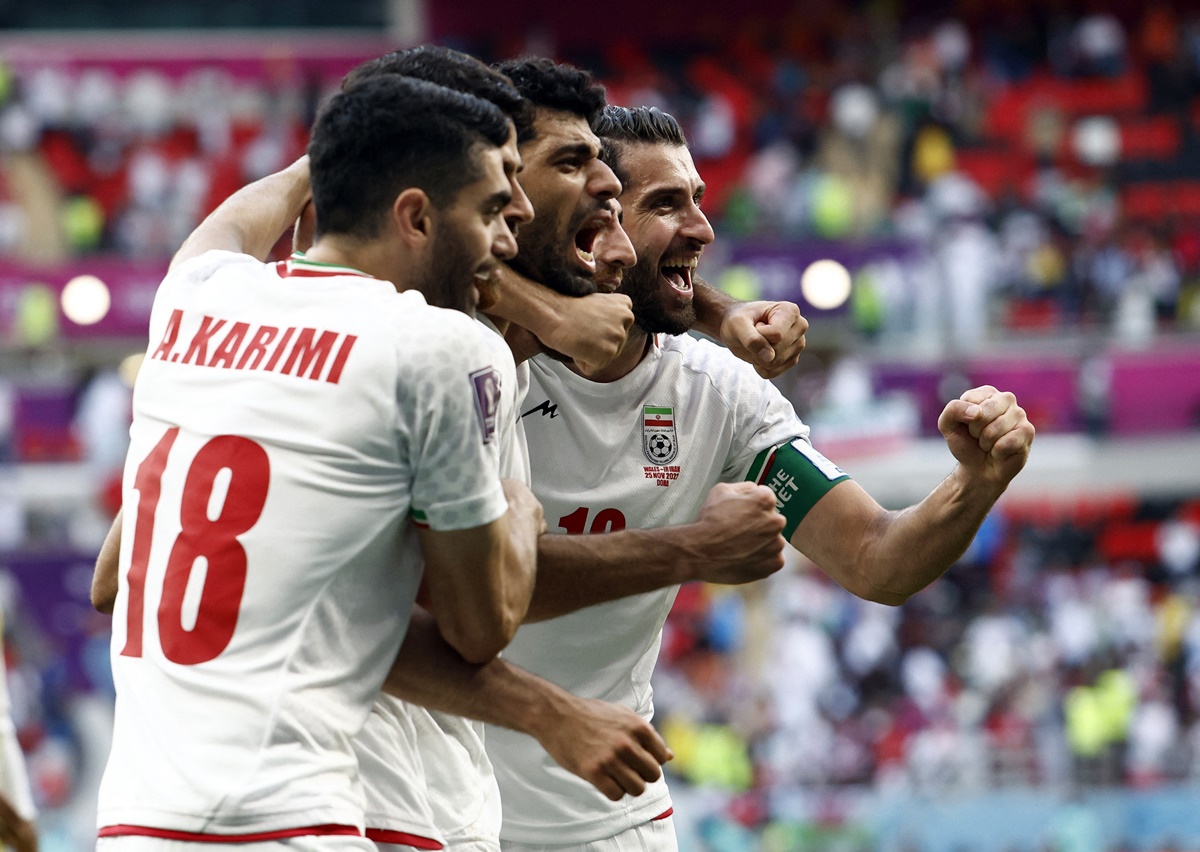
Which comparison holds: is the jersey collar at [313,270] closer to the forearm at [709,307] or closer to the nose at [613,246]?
the nose at [613,246]

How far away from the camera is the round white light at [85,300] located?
65.1ft

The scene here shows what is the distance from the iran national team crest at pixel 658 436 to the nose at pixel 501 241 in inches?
53.2

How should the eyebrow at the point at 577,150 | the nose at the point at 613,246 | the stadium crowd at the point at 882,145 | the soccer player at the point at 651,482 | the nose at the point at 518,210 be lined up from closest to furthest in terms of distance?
1. the nose at the point at 518,210
2. the eyebrow at the point at 577,150
3. the nose at the point at 613,246
4. the soccer player at the point at 651,482
5. the stadium crowd at the point at 882,145

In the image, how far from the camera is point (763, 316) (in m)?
4.04

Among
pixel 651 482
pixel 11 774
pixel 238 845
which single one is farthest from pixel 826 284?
pixel 238 845

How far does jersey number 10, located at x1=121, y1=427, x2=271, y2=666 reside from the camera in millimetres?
2693

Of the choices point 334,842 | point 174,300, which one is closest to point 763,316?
point 174,300

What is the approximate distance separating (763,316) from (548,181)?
63 cm

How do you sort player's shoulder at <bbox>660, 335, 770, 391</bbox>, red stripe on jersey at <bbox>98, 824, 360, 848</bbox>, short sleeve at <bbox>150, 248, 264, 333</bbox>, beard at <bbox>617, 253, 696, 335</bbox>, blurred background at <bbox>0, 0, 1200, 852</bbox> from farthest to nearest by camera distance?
blurred background at <bbox>0, 0, 1200, 852</bbox>
player's shoulder at <bbox>660, 335, 770, 391</bbox>
beard at <bbox>617, 253, 696, 335</bbox>
short sleeve at <bbox>150, 248, 264, 333</bbox>
red stripe on jersey at <bbox>98, 824, 360, 848</bbox>

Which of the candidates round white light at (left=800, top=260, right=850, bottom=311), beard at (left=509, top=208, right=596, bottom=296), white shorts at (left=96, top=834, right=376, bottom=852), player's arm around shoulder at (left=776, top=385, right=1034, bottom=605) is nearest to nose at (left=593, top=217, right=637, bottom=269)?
beard at (left=509, top=208, right=596, bottom=296)

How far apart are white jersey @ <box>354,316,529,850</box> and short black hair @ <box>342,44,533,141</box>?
1.61 feet

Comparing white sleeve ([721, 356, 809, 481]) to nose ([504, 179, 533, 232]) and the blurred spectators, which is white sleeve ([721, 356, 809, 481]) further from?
the blurred spectators

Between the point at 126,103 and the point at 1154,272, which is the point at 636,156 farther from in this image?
the point at 126,103

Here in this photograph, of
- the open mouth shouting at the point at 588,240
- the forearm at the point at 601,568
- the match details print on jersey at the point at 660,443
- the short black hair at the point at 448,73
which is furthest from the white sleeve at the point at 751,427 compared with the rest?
the short black hair at the point at 448,73
